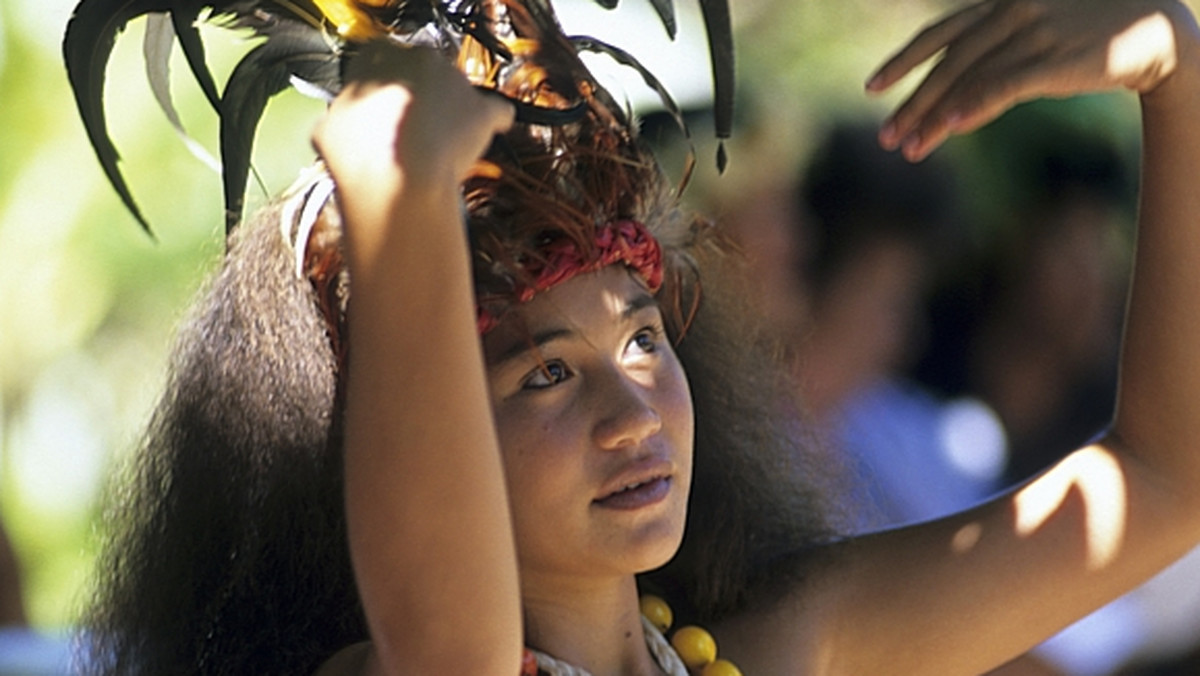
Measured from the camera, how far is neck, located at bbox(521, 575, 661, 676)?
2.33 metres

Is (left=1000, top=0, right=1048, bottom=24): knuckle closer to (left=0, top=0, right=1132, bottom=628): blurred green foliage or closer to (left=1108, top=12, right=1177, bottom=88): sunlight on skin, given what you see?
(left=1108, top=12, right=1177, bottom=88): sunlight on skin

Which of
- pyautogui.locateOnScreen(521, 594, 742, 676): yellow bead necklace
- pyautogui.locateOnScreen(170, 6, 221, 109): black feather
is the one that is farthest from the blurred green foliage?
pyautogui.locateOnScreen(170, 6, 221, 109): black feather

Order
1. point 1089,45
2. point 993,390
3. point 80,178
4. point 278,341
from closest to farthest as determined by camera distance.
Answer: point 1089,45, point 278,341, point 993,390, point 80,178

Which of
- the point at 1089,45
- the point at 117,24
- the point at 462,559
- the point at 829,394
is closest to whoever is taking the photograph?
the point at 462,559

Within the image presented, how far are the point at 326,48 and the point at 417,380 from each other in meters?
0.62

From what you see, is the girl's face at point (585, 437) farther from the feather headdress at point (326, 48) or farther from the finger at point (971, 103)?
the finger at point (971, 103)

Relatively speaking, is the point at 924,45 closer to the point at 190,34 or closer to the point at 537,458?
the point at 537,458

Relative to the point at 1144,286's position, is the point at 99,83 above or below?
above

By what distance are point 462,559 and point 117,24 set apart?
82 cm

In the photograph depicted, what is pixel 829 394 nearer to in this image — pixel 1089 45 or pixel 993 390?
pixel 993 390

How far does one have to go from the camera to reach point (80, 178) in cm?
588

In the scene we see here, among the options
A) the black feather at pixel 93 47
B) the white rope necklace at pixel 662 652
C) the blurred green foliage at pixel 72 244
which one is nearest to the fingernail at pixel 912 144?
the white rope necklace at pixel 662 652

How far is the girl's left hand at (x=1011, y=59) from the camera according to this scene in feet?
6.93

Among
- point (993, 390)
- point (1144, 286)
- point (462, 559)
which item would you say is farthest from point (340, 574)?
point (993, 390)
